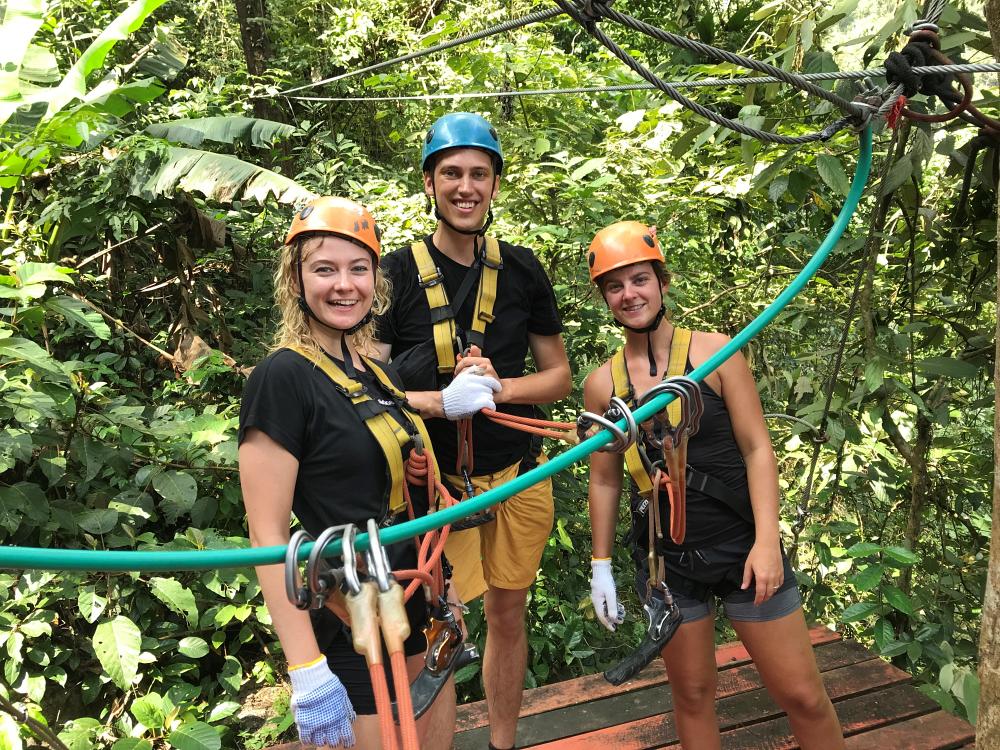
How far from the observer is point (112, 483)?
3.66m

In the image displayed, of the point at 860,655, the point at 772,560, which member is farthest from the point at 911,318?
the point at 772,560

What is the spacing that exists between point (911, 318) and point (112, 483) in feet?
12.5

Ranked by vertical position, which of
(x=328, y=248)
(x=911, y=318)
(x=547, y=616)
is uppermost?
(x=328, y=248)

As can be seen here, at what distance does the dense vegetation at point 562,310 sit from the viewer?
9.61 feet

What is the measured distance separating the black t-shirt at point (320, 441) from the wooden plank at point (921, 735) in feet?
6.99

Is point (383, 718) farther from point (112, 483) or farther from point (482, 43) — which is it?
point (482, 43)

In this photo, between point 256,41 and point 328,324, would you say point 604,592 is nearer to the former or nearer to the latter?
point 328,324

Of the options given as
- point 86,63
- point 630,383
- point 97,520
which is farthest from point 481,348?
point 86,63

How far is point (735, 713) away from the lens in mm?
2812

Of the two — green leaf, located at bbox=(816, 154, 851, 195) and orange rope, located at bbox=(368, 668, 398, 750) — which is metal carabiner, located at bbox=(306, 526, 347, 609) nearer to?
orange rope, located at bbox=(368, 668, 398, 750)

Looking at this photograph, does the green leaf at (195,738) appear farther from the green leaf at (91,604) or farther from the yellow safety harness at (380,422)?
the yellow safety harness at (380,422)

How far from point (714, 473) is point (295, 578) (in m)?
1.38

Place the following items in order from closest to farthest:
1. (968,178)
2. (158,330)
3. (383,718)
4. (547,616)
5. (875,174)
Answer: (383,718), (968,178), (875,174), (547,616), (158,330)

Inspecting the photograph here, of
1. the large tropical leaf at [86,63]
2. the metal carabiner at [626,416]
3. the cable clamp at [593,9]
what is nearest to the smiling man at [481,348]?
the cable clamp at [593,9]
